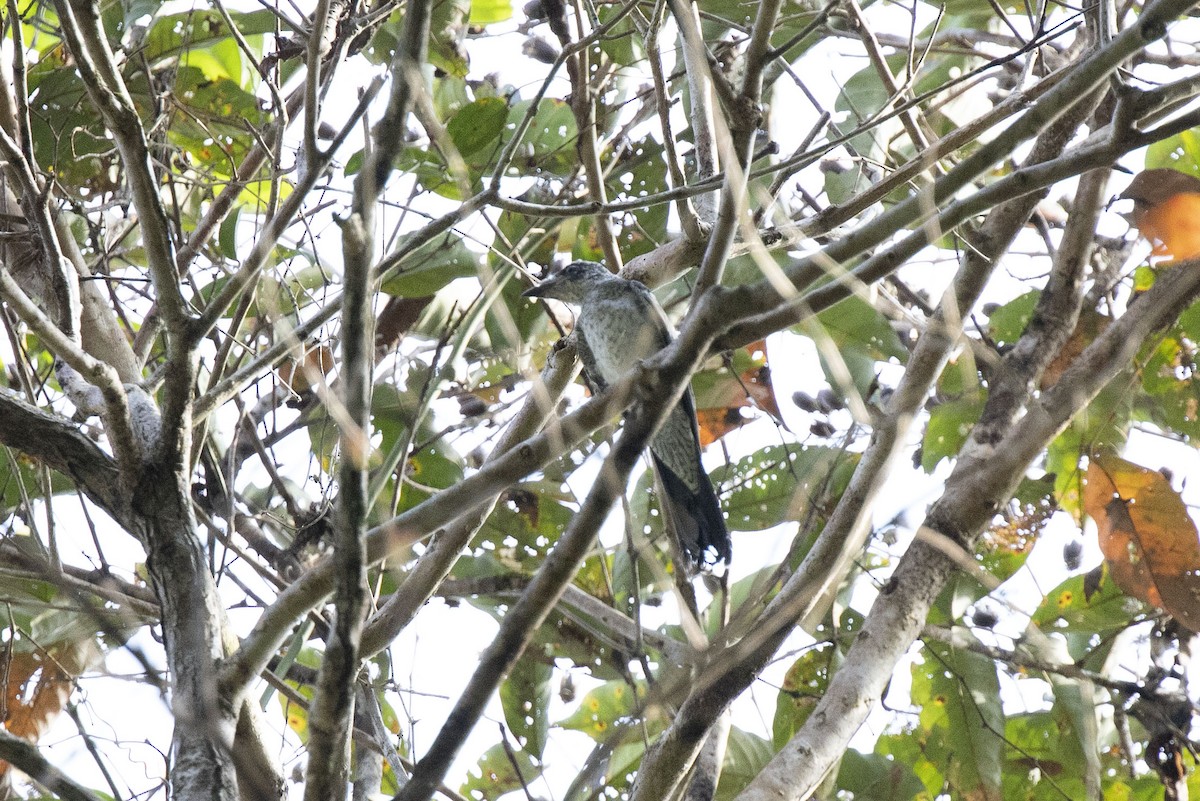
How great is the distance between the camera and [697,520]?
388 centimetres

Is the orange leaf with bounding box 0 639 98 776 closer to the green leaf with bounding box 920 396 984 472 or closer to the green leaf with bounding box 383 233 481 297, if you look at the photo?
the green leaf with bounding box 383 233 481 297

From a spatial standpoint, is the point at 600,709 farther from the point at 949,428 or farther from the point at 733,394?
the point at 949,428

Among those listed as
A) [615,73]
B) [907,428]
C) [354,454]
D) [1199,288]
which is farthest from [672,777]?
[615,73]

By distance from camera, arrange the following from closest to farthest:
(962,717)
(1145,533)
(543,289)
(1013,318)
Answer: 1. (1145,533)
2. (962,717)
3. (1013,318)
4. (543,289)

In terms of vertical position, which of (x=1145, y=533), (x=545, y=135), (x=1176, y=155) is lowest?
(x=1145, y=533)

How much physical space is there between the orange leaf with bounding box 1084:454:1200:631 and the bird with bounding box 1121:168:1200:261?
717 mm

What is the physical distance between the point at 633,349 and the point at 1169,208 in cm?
192

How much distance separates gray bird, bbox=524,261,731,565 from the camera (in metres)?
4.03

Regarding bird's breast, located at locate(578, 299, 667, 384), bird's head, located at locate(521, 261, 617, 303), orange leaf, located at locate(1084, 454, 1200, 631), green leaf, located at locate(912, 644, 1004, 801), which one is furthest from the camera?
bird's head, located at locate(521, 261, 617, 303)

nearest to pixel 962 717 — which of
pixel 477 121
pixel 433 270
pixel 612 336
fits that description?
pixel 612 336

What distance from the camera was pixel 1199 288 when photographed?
125 inches

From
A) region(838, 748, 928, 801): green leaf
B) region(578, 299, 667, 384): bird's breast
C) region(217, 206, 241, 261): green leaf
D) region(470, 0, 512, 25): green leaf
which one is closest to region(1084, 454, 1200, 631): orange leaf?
region(838, 748, 928, 801): green leaf

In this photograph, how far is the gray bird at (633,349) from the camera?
159 inches

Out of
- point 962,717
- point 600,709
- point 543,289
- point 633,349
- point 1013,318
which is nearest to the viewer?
point 962,717
